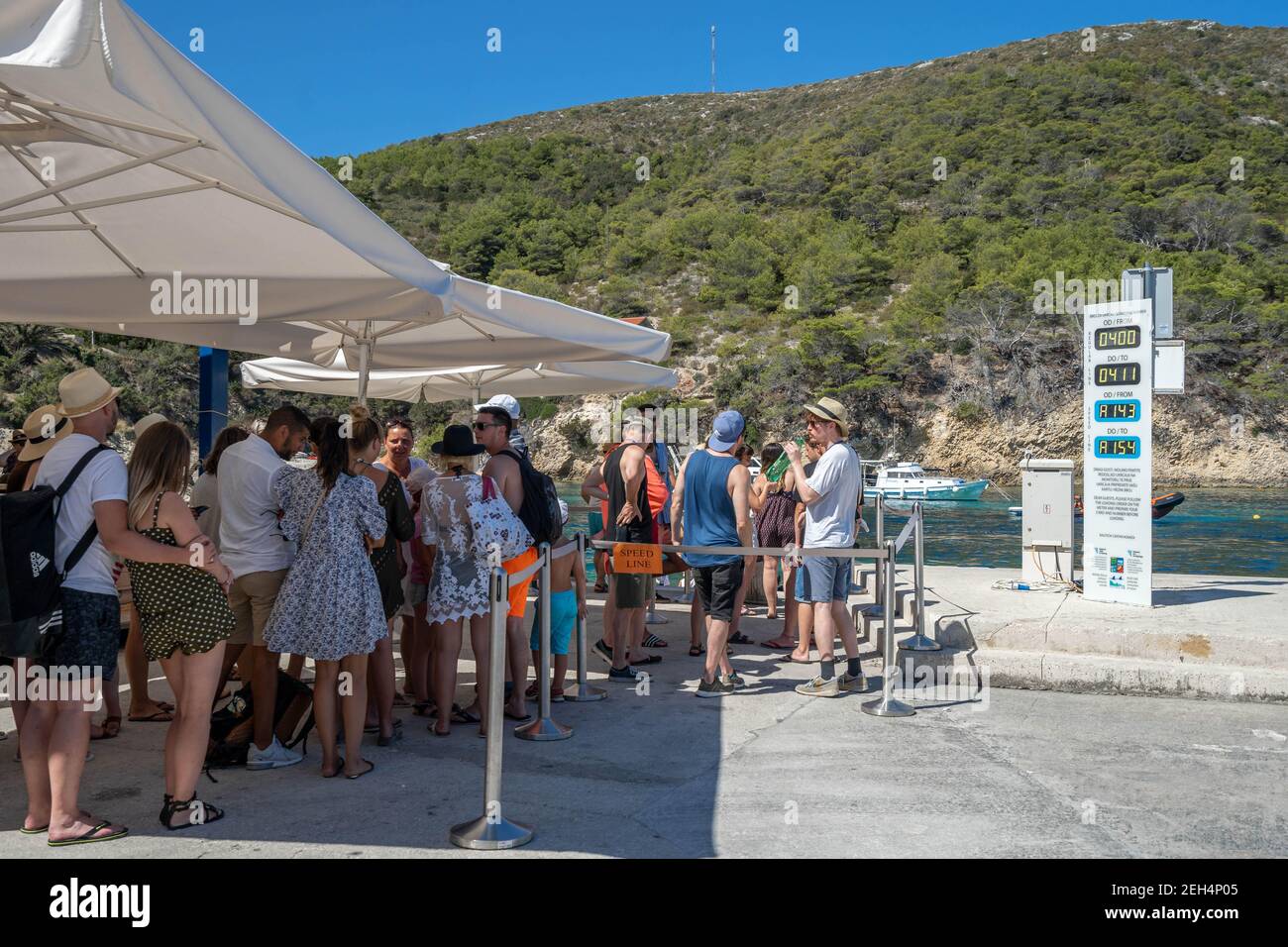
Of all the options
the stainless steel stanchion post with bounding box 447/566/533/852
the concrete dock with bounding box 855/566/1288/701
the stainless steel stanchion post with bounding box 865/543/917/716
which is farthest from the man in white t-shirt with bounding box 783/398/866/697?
the stainless steel stanchion post with bounding box 447/566/533/852

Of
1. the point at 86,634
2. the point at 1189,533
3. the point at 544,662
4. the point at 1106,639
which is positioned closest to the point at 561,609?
the point at 544,662

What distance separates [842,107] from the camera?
97.5 m

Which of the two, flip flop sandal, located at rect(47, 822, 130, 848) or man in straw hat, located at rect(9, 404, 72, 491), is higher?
man in straw hat, located at rect(9, 404, 72, 491)

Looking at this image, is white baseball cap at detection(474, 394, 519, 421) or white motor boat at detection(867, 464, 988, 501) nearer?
white baseball cap at detection(474, 394, 519, 421)

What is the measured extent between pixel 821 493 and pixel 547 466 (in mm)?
49893

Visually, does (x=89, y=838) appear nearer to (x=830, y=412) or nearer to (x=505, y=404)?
(x=505, y=404)

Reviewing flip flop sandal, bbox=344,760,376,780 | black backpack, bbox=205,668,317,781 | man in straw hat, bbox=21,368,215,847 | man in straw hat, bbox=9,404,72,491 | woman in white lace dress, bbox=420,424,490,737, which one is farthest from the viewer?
woman in white lace dress, bbox=420,424,490,737

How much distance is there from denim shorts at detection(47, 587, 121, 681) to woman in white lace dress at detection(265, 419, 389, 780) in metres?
0.88

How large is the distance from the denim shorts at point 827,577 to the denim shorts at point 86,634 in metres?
4.05

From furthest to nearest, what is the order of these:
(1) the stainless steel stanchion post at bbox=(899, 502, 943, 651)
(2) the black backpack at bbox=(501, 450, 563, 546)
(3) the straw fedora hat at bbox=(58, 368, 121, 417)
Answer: (1) the stainless steel stanchion post at bbox=(899, 502, 943, 651)
(2) the black backpack at bbox=(501, 450, 563, 546)
(3) the straw fedora hat at bbox=(58, 368, 121, 417)

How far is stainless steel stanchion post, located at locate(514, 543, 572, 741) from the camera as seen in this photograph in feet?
18.0

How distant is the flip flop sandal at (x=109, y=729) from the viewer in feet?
17.6

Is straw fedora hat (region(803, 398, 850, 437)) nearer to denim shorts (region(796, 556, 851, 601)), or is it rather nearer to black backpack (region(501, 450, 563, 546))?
denim shorts (region(796, 556, 851, 601))
